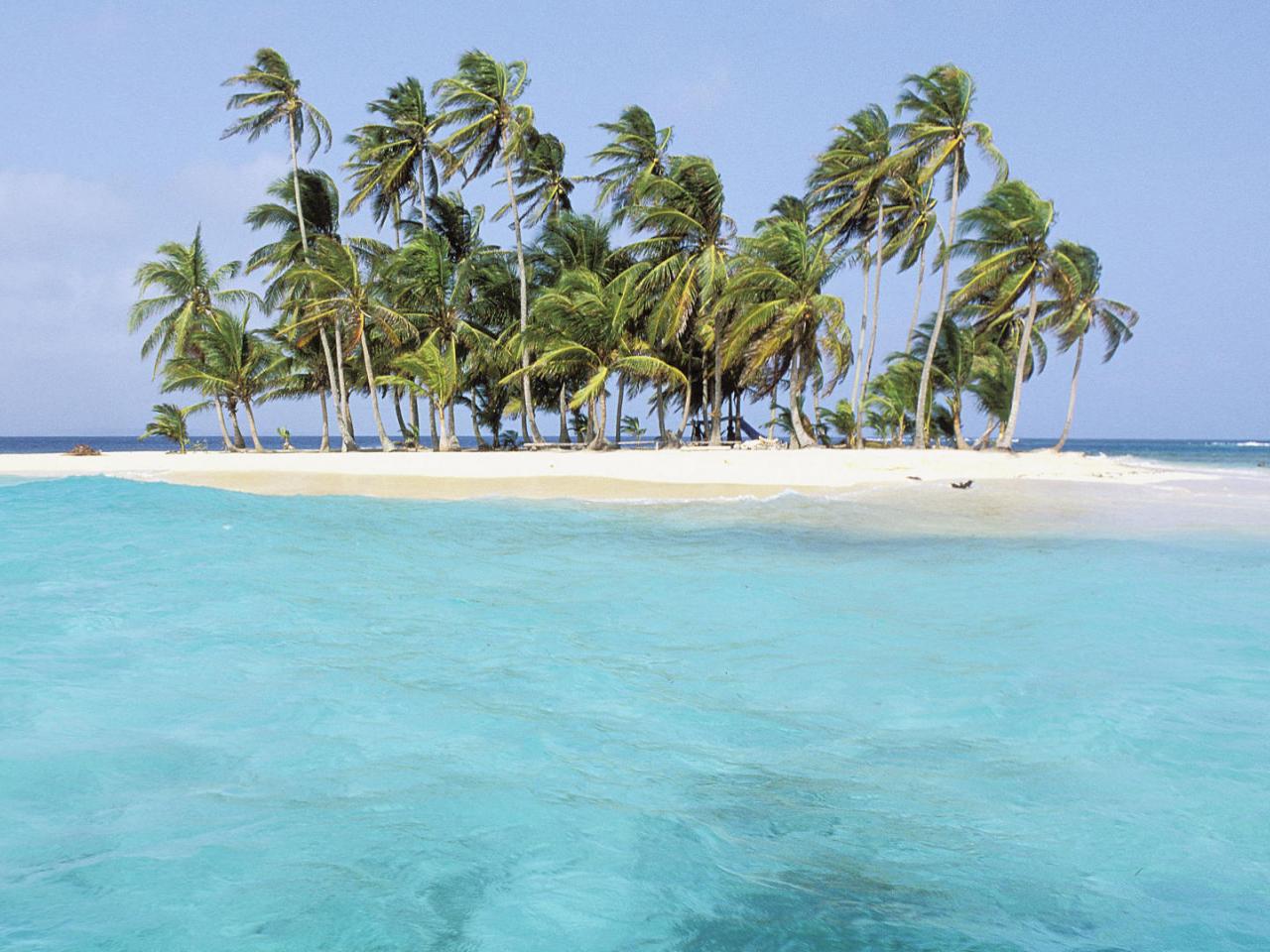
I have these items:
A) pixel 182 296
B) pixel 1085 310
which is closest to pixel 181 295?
pixel 182 296

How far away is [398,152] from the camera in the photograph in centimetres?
2947

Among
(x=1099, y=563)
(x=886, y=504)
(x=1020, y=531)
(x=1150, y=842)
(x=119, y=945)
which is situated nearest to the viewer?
(x=119, y=945)

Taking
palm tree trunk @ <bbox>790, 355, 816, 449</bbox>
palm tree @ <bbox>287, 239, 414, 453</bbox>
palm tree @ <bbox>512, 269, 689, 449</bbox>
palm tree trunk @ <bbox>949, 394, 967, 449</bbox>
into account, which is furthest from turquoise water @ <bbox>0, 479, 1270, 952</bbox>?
palm tree trunk @ <bbox>949, 394, 967, 449</bbox>

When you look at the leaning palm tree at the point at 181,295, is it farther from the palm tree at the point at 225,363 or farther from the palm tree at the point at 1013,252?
the palm tree at the point at 1013,252

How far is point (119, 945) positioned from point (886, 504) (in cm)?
1237

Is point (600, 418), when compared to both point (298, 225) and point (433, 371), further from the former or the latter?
point (298, 225)

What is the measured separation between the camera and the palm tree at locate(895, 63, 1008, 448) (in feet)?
78.2

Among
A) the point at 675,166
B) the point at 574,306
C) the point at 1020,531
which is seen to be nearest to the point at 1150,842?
the point at 1020,531

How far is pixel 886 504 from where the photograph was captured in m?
13.2

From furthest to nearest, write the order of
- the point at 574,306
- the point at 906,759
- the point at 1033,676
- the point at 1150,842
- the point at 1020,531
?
the point at 574,306, the point at 1020,531, the point at 1033,676, the point at 906,759, the point at 1150,842

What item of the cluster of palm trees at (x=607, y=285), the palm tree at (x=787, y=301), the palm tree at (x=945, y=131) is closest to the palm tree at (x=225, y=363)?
the cluster of palm trees at (x=607, y=285)

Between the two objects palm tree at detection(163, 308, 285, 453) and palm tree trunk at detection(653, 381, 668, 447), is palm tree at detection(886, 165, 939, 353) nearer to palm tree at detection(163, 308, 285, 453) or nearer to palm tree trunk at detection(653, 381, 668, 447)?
palm tree trunk at detection(653, 381, 668, 447)

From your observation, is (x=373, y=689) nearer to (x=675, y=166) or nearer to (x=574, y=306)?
(x=574, y=306)

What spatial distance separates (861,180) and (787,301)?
572 centimetres
